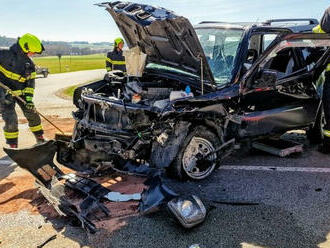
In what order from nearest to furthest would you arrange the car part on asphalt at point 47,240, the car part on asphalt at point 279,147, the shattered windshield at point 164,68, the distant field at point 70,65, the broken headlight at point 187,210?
the car part on asphalt at point 47,240 → the broken headlight at point 187,210 → the shattered windshield at point 164,68 → the car part on asphalt at point 279,147 → the distant field at point 70,65

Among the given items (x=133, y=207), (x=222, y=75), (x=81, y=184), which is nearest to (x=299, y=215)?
(x=133, y=207)

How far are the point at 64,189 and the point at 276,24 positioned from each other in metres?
4.08

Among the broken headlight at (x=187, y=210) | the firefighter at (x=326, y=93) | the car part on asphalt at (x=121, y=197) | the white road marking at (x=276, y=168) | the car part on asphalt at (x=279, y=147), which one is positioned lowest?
the white road marking at (x=276, y=168)

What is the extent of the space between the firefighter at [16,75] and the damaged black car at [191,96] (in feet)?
4.36

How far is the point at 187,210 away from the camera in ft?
11.7

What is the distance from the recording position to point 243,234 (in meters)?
3.52

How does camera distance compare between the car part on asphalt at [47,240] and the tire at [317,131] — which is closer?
the car part on asphalt at [47,240]

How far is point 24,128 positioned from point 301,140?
6.19 m

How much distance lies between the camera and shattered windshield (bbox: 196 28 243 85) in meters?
5.07

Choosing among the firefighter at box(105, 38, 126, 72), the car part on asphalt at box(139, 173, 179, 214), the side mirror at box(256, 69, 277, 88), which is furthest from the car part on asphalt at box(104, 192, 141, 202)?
the firefighter at box(105, 38, 126, 72)

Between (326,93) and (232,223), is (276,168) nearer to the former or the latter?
(326,93)

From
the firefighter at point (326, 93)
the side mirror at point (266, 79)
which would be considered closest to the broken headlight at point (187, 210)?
the side mirror at point (266, 79)

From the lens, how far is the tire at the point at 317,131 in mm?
6331

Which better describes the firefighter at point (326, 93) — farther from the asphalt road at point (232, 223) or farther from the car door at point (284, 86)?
the asphalt road at point (232, 223)
